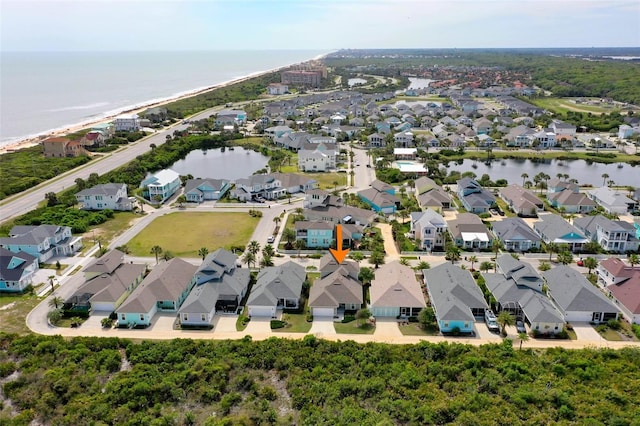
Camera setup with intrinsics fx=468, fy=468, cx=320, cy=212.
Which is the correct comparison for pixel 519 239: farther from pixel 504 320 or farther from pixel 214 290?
pixel 214 290

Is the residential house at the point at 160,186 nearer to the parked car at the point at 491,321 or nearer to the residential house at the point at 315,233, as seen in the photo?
the residential house at the point at 315,233

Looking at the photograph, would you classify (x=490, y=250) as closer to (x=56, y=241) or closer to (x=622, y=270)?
(x=622, y=270)

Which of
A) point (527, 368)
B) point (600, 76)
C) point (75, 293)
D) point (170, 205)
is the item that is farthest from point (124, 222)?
point (600, 76)

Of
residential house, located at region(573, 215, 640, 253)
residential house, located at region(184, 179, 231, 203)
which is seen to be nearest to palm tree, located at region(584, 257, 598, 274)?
residential house, located at region(573, 215, 640, 253)

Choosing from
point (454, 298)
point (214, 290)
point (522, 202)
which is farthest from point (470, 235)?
point (214, 290)

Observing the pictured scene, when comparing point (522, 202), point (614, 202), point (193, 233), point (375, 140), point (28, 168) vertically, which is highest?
point (375, 140)

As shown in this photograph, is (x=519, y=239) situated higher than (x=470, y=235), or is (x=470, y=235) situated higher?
(x=470, y=235)

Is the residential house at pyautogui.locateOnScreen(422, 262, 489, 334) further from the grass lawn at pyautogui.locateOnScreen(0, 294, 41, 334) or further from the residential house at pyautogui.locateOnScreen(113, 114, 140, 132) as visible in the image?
the residential house at pyautogui.locateOnScreen(113, 114, 140, 132)
